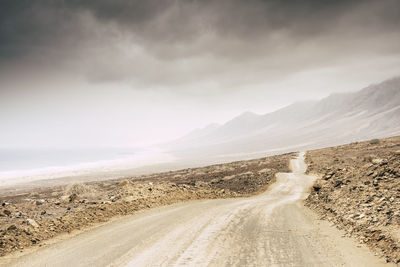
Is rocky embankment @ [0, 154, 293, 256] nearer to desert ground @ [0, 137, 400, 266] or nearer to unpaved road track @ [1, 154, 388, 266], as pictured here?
desert ground @ [0, 137, 400, 266]

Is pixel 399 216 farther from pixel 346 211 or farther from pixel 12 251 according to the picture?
pixel 12 251

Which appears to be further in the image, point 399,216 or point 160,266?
point 399,216

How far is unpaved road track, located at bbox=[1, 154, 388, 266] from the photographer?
23.6 ft

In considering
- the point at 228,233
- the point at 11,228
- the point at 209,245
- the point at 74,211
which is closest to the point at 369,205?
the point at 228,233

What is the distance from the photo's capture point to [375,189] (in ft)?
40.0

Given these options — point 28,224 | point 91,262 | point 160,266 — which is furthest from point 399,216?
point 28,224

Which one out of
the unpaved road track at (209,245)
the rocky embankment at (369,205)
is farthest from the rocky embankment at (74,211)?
the rocky embankment at (369,205)

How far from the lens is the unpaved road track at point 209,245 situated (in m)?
7.20

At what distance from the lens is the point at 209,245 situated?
8375mm

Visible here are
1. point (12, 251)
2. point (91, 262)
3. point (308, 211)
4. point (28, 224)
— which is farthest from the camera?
point (308, 211)

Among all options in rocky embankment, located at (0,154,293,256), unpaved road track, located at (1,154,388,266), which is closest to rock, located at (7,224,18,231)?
rocky embankment, located at (0,154,293,256)

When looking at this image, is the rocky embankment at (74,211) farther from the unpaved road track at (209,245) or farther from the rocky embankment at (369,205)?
the rocky embankment at (369,205)

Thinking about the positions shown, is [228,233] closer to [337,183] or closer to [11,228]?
[11,228]

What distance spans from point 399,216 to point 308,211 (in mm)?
6668
